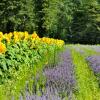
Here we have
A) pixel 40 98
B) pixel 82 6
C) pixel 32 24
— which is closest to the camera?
pixel 40 98

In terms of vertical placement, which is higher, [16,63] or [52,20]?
[16,63]

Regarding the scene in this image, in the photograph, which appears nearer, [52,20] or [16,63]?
[16,63]

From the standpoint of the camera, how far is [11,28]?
70875 millimetres

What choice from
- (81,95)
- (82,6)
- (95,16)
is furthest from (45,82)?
(82,6)

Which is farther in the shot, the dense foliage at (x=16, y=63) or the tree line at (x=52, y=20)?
the tree line at (x=52, y=20)

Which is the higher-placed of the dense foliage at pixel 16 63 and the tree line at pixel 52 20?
the dense foliage at pixel 16 63

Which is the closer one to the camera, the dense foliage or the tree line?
the dense foliage

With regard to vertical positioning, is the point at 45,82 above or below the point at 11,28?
above

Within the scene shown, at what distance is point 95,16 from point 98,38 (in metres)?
5.55

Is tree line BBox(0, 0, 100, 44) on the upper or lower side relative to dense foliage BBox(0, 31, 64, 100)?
lower

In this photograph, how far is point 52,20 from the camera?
7438 cm

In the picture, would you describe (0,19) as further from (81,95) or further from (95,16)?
(81,95)

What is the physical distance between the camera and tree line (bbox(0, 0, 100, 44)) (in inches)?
2805

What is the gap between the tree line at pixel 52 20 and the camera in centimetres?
7125
